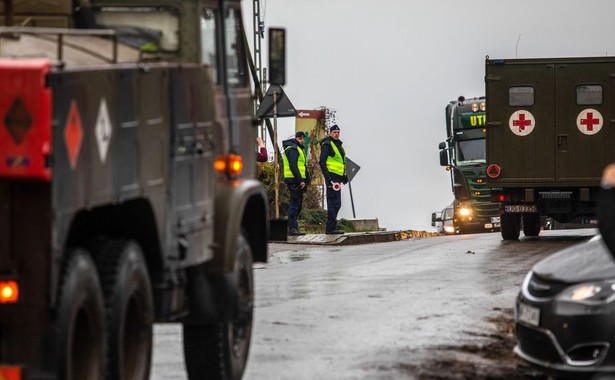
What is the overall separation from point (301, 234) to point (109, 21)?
19.3 metres

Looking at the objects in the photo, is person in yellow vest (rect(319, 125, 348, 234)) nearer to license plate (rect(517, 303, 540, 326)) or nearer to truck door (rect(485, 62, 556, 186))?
truck door (rect(485, 62, 556, 186))

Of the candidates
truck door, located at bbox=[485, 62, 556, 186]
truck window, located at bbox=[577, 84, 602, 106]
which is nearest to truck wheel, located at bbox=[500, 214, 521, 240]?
truck door, located at bbox=[485, 62, 556, 186]

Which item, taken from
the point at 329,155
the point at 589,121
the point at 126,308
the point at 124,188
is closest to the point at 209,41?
the point at 124,188

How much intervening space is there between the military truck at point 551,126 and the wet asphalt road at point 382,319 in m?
4.28

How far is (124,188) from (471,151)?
33009 mm

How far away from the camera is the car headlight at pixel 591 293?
8.88 meters

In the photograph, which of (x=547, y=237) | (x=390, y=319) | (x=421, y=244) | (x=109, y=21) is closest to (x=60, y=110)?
(x=109, y=21)

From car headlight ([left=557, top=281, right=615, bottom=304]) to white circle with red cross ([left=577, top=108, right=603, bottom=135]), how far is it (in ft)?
58.7

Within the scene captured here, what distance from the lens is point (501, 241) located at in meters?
27.5

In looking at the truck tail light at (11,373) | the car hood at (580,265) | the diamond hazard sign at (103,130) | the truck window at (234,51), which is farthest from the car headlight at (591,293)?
the truck tail light at (11,373)

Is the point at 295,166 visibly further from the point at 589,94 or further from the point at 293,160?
the point at 589,94

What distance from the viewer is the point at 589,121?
26.7 meters

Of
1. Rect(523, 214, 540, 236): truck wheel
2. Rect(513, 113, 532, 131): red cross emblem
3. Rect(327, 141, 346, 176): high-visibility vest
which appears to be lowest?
Rect(523, 214, 540, 236): truck wheel

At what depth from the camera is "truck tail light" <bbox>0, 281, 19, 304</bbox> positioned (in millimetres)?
6488
